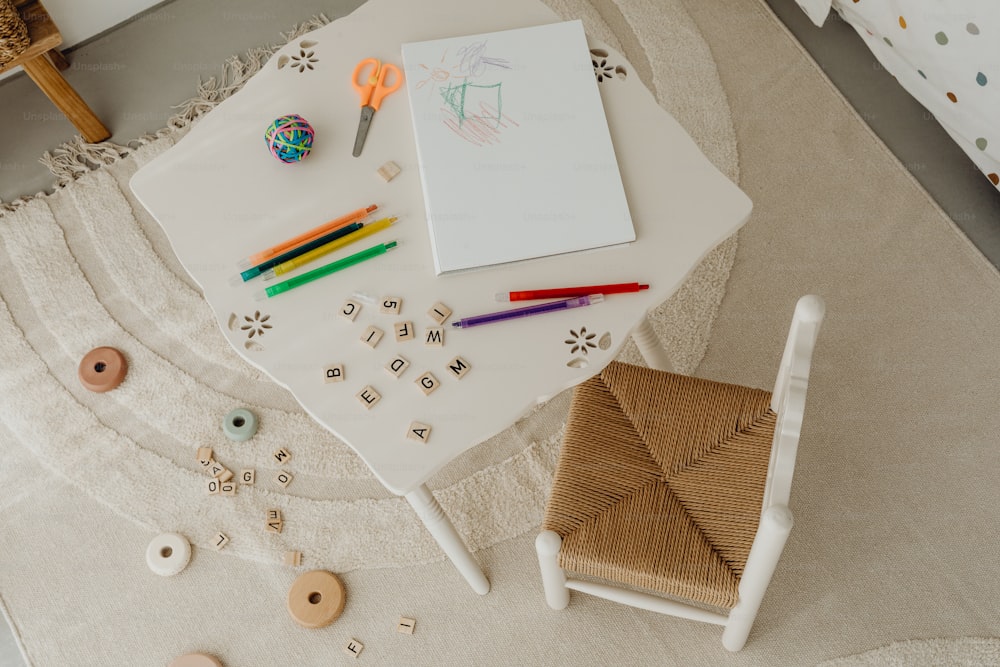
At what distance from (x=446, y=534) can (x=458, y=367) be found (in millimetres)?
368

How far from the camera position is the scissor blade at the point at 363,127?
1220 mm

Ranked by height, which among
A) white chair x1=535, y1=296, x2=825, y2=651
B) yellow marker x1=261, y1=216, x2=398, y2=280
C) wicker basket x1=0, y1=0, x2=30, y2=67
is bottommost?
white chair x1=535, y1=296, x2=825, y2=651

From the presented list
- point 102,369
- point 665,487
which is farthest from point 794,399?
point 102,369

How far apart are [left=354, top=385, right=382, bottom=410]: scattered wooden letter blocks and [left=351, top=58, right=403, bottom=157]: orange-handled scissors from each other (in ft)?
1.24

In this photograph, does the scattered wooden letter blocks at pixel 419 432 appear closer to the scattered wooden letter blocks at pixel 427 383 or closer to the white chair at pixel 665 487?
the scattered wooden letter blocks at pixel 427 383

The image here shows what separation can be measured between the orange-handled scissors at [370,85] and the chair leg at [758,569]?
76 centimetres

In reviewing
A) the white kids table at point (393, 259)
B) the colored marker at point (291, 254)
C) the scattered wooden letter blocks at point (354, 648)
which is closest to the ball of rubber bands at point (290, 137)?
the white kids table at point (393, 259)

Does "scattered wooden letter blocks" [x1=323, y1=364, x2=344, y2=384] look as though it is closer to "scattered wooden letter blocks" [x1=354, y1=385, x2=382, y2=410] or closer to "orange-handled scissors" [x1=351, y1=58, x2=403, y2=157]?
"scattered wooden letter blocks" [x1=354, y1=385, x2=382, y2=410]

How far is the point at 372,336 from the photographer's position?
1099 mm

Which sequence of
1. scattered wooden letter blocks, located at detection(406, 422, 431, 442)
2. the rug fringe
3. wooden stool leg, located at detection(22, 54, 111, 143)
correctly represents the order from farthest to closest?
1. the rug fringe
2. wooden stool leg, located at detection(22, 54, 111, 143)
3. scattered wooden letter blocks, located at detection(406, 422, 431, 442)

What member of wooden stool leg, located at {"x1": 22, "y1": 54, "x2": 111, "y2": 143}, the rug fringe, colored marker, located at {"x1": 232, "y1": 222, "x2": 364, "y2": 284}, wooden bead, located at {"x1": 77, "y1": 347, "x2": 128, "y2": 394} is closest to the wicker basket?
wooden stool leg, located at {"x1": 22, "y1": 54, "x2": 111, "y2": 143}

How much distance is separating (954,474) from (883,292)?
0.41 meters

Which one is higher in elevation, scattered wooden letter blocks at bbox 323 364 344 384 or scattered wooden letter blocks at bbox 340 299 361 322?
scattered wooden letter blocks at bbox 340 299 361 322

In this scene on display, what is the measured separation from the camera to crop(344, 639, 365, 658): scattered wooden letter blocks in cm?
155
